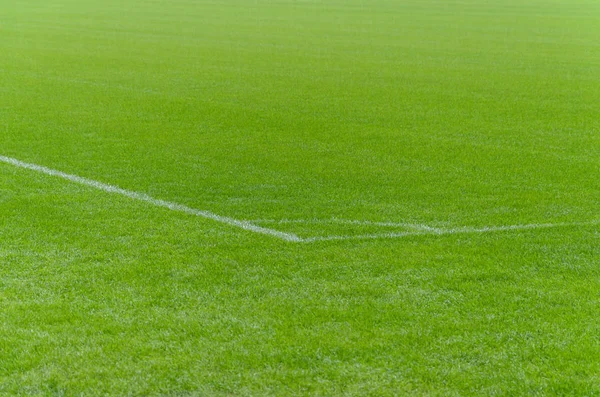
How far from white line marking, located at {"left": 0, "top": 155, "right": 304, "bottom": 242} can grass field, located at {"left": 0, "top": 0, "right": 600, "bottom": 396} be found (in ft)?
0.10

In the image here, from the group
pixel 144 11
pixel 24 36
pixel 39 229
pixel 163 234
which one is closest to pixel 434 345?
pixel 163 234

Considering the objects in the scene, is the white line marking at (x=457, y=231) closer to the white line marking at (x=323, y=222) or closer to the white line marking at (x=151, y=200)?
the white line marking at (x=323, y=222)

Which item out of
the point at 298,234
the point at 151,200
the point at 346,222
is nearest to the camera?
the point at 298,234

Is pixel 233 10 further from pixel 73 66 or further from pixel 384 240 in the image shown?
pixel 384 240

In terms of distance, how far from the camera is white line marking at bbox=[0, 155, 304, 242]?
6.72 m

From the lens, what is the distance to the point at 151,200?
7.54 metres

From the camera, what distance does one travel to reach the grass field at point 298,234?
15.0 feet

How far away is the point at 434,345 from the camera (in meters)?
4.77

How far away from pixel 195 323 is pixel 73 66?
12089 mm

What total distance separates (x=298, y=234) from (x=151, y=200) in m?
1.36

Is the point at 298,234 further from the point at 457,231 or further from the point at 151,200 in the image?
the point at 151,200

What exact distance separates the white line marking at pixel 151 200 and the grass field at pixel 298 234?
0.10 ft

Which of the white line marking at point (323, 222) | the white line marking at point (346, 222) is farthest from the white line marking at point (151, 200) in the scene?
the white line marking at point (346, 222)

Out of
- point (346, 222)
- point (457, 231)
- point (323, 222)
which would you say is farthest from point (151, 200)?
point (457, 231)
